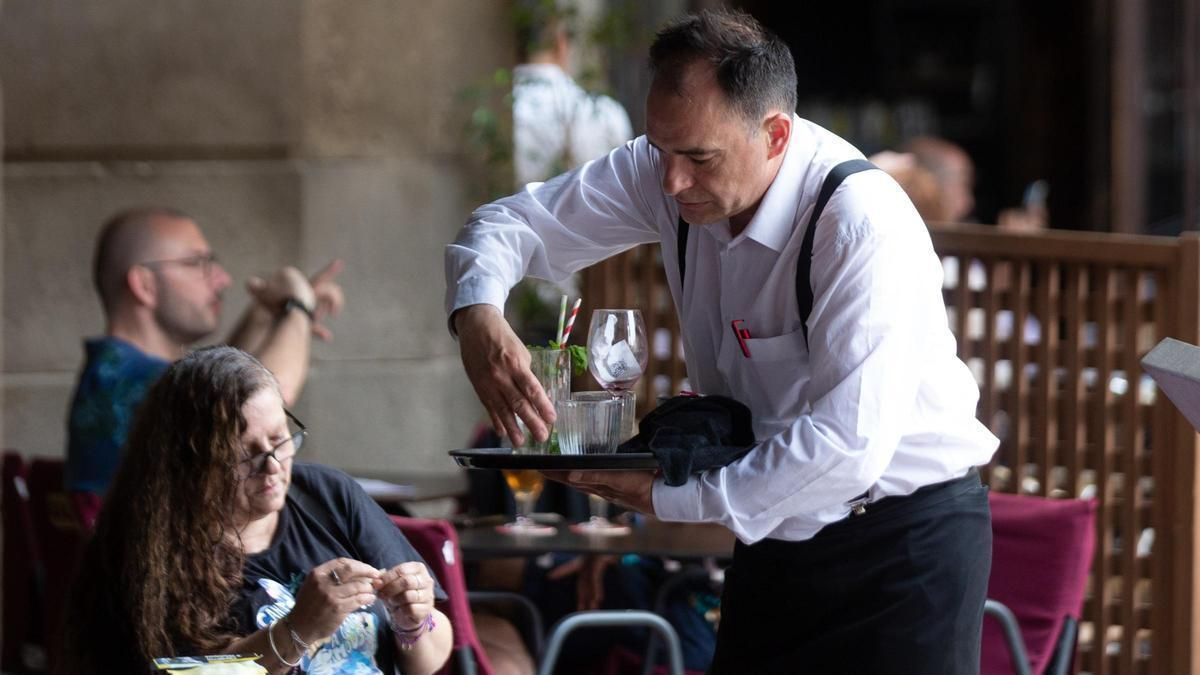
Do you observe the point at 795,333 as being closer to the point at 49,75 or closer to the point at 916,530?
the point at 916,530

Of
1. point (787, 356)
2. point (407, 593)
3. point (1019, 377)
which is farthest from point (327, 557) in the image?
point (1019, 377)

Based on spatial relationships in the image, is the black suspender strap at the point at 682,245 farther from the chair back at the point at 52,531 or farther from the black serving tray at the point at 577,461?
the chair back at the point at 52,531

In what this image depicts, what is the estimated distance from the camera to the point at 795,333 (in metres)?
2.38

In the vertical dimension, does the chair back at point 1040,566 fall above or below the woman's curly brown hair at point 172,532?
below

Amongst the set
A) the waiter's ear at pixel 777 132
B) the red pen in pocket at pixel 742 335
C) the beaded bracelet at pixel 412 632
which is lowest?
the beaded bracelet at pixel 412 632

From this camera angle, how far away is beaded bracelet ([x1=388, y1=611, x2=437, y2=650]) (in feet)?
9.39

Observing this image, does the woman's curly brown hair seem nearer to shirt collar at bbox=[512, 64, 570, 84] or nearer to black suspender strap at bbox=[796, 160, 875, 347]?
black suspender strap at bbox=[796, 160, 875, 347]

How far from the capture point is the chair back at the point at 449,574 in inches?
134

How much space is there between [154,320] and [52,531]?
64cm

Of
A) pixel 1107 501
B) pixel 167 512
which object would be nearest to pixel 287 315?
pixel 167 512

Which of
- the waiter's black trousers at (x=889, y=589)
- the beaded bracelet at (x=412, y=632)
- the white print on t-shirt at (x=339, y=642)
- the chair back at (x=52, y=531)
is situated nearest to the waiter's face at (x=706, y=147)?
the waiter's black trousers at (x=889, y=589)

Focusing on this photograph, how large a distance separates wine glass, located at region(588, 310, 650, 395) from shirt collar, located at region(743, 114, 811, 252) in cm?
24

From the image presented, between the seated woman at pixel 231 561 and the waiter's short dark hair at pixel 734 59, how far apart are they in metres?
0.95

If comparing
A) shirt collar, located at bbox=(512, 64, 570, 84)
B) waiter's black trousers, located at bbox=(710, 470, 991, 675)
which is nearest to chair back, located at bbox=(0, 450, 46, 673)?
shirt collar, located at bbox=(512, 64, 570, 84)
